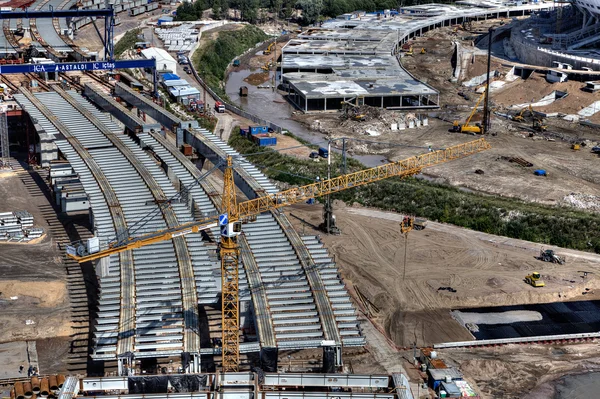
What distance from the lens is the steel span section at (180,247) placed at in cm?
4238

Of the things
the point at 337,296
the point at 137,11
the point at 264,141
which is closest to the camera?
the point at 337,296

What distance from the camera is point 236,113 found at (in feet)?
316

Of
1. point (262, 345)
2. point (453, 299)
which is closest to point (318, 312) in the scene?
point (262, 345)

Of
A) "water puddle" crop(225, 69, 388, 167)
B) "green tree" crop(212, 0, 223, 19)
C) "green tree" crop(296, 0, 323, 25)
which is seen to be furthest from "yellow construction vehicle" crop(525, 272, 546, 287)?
"green tree" crop(296, 0, 323, 25)

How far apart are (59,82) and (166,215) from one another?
4449cm

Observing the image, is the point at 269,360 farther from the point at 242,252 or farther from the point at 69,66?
the point at 69,66

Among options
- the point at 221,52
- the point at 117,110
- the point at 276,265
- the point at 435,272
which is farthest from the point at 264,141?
the point at 221,52

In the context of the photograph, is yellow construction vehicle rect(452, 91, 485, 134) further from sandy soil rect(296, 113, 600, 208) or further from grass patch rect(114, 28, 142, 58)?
grass patch rect(114, 28, 142, 58)

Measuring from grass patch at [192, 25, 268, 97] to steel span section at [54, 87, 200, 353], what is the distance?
118 ft

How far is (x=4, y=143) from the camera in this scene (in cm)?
7738

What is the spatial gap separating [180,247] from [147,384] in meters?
19.4

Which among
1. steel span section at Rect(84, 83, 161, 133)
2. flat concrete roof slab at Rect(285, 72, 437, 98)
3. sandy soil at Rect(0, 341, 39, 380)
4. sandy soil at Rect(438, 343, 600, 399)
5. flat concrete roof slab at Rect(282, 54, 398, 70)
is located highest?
steel span section at Rect(84, 83, 161, 133)

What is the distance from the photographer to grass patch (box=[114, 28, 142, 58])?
126 meters

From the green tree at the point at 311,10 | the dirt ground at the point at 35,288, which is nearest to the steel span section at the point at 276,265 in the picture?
the dirt ground at the point at 35,288
